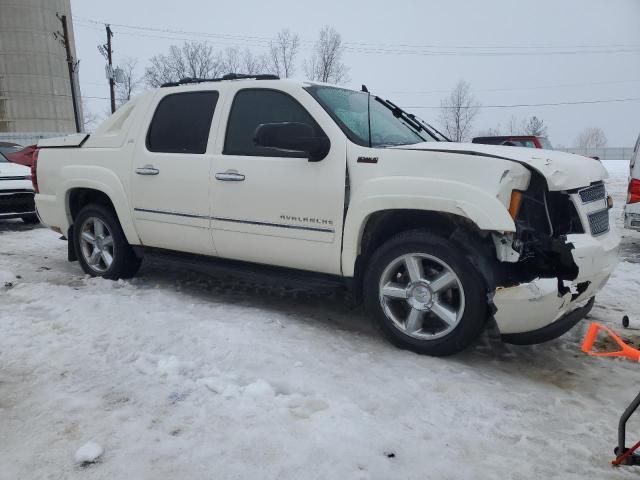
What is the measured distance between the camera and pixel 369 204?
3.43 m

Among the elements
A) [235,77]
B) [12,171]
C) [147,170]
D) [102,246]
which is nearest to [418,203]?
[235,77]

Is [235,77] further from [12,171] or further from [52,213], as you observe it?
[12,171]

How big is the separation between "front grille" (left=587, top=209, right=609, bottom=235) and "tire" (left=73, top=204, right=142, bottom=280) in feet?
13.1

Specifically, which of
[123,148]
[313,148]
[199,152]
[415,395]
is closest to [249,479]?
[415,395]

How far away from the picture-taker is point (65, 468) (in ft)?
7.39

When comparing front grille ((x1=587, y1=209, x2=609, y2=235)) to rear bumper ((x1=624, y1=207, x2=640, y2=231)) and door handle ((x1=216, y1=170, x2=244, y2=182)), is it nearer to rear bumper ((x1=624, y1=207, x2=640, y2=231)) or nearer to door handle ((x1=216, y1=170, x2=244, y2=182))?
door handle ((x1=216, y1=170, x2=244, y2=182))

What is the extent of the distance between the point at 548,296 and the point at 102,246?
13.6ft

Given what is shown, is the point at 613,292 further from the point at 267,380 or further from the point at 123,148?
the point at 123,148

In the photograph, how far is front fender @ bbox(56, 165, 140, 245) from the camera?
190 inches

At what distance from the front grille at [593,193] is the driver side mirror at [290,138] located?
1675mm

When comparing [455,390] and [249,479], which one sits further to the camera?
[455,390]

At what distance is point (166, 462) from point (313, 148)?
6.98ft

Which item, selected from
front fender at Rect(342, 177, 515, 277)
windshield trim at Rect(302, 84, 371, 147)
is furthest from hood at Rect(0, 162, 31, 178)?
front fender at Rect(342, 177, 515, 277)

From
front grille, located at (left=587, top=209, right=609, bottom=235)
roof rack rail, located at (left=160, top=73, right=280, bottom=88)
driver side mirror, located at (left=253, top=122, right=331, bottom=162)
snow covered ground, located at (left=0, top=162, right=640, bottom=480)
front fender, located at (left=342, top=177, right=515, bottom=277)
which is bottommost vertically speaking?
snow covered ground, located at (left=0, top=162, right=640, bottom=480)
